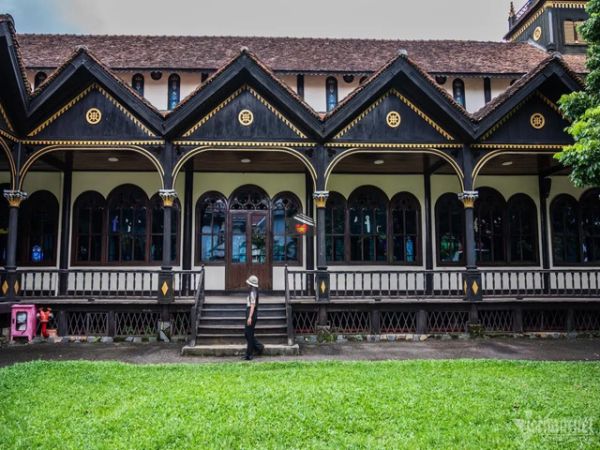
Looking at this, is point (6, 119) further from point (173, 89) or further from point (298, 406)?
point (298, 406)

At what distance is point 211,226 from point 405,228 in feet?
22.7

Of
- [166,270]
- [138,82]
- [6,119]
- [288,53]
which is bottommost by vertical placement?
[166,270]

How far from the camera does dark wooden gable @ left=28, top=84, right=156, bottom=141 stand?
39.9ft

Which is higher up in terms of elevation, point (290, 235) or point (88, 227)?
point (88, 227)

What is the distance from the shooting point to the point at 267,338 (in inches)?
415

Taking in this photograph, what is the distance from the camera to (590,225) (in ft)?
Result: 52.5

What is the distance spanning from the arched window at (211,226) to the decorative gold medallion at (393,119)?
6.28 metres

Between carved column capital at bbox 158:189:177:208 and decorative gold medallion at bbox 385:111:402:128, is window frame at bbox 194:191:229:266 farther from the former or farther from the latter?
decorative gold medallion at bbox 385:111:402:128

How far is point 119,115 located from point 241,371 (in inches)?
324

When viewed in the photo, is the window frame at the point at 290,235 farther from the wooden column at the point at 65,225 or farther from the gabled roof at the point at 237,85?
the wooden column at the point at 65,225

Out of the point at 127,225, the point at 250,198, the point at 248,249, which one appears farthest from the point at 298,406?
the point at 127,225

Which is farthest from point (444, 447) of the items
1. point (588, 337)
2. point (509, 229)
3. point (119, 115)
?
point (509, 229)

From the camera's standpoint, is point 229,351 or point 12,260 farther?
point 12,260

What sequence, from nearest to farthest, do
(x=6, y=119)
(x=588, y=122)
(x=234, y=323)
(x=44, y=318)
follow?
(x=588, y=122) < (x=234, y=323) < (x=44, y=318) < (x=6, y=119)
